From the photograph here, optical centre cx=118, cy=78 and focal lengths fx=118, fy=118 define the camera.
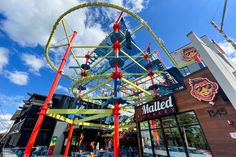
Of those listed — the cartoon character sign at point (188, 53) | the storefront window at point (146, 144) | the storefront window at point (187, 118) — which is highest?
the cartoon character sign at point (188, 53)

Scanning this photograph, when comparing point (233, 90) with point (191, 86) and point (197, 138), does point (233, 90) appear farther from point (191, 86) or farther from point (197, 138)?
point (197, 138)

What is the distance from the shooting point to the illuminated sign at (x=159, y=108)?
900 centimetres

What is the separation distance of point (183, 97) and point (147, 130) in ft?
14.2

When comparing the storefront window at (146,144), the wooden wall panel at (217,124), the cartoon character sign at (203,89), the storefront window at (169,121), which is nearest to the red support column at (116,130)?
the storefront window at (146,144)

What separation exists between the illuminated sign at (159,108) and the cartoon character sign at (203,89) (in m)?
1.79

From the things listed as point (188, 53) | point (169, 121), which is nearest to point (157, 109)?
point (169, 121)

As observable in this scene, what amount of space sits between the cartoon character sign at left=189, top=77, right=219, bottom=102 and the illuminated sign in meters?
1.79

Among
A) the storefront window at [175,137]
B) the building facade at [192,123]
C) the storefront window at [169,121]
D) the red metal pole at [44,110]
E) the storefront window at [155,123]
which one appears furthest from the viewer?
the storefront window at [155,123]

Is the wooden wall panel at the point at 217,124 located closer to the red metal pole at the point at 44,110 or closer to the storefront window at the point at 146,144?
the storefront window at the point at 146,144

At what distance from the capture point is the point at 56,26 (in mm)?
13578

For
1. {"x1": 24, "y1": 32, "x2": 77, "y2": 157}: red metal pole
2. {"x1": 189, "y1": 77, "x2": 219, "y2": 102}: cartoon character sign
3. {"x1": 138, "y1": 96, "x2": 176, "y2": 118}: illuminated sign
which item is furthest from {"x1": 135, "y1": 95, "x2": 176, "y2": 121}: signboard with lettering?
{"x1": 24, "y1": 32, "x2": 77, "y2": 157}: red metal pole

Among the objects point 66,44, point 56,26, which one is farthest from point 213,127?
point 56,26

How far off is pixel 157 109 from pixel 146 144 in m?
3.30

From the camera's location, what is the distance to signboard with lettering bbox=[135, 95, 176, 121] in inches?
355
